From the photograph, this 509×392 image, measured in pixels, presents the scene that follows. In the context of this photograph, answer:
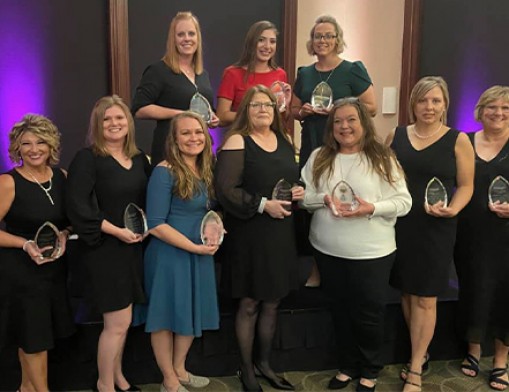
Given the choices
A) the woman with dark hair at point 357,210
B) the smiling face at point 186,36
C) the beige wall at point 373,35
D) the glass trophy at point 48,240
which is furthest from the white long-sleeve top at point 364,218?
the beige wall at point 373,35

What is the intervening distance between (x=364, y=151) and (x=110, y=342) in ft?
4.59

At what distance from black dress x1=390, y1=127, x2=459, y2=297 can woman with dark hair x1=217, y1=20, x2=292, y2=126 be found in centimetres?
71

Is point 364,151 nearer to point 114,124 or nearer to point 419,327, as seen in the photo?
point 419,327

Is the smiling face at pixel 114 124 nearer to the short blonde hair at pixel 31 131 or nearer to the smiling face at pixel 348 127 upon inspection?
the short blonde hair at pixel 31 131

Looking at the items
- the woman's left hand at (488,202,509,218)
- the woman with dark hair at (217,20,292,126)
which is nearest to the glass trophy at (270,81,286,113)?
the woman with dark hair at (217,20,292,126)

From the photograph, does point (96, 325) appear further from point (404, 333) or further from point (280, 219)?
point (404, 333)

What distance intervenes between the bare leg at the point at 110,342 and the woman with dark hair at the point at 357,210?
3.04 feet

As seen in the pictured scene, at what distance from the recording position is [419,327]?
249cm

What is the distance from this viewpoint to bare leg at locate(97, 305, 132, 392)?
219 centimetres

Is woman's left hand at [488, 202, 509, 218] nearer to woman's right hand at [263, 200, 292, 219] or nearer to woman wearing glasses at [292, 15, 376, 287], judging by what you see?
woman wearing glasses at [292, 15, 376, 287]

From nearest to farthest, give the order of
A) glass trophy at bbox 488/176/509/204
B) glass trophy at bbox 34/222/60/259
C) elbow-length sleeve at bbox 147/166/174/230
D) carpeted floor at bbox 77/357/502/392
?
glass trophy at bbox 34/222/60/259
elbow-length sleeve at bbox 147/166/174/230
glass trophy at bbox 488/176/509/204
carpeted floor at bbox 77/357/502/392

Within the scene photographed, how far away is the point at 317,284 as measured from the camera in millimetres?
2918

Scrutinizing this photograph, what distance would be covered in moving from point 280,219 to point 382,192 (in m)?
0.47

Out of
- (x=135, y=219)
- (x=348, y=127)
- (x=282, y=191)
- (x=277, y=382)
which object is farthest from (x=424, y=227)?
(x=135, y=219)
